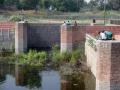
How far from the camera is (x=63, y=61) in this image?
2455 centimetres

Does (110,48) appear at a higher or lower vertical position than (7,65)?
higher

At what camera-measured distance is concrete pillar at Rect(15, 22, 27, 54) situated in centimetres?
2819

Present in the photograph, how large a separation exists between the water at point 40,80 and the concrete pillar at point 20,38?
4.19 m

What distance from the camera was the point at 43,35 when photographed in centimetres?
3139

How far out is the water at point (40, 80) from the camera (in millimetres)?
19016

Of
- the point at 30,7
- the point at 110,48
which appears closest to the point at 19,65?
the point at 110,48

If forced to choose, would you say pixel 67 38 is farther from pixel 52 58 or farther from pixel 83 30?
pixel 52 58

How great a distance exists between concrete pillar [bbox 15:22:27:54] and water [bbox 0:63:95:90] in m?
4.19

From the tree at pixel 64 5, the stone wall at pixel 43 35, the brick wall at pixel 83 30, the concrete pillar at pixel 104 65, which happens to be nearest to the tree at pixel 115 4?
A: the tree at pixel 64 5

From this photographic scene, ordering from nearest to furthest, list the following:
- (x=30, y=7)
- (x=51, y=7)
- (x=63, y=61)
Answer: (x=63, y=61) → (x=30, y=7) → (x=51, y=7)

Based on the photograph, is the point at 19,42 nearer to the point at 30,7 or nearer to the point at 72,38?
the point at 72,38

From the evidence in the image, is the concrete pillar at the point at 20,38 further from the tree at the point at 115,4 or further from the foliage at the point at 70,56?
the tree at the point at 115,4

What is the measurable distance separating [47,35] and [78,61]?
8251mm

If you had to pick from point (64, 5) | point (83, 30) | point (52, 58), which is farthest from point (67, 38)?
point (64, 5)
